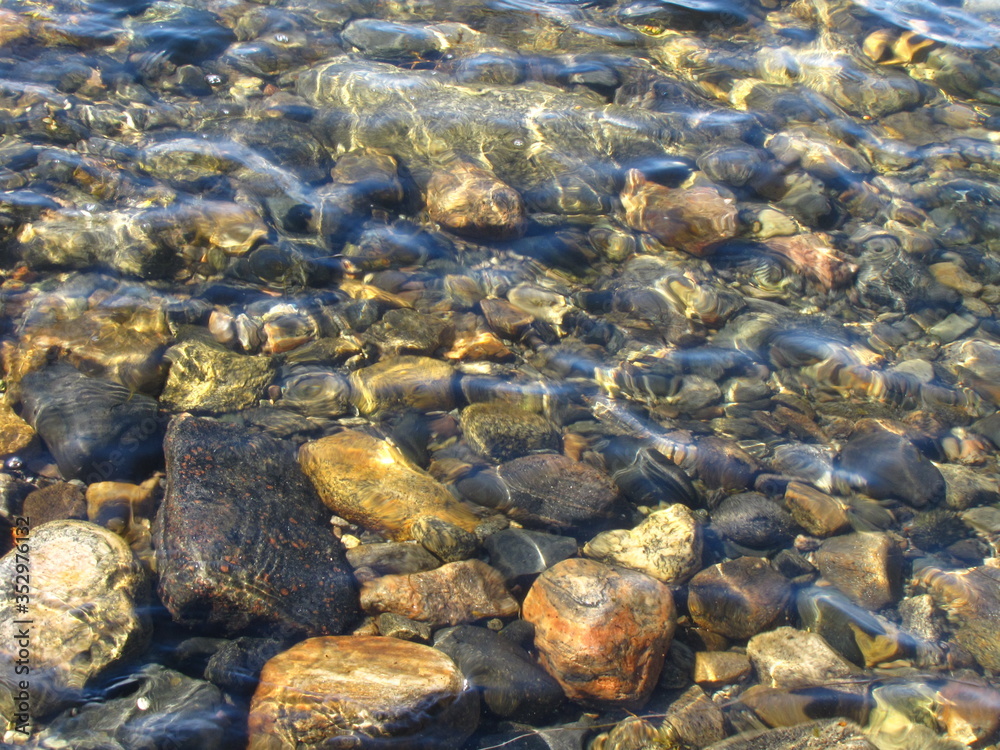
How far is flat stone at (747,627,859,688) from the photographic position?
10.2ft

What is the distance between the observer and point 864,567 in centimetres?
351

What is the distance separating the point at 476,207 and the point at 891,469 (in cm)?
307

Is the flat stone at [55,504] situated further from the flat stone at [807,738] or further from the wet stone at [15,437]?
the flat stone at [807,738]

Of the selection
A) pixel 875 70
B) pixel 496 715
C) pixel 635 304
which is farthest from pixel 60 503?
pixel 875 70

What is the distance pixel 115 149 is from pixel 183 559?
144 inches

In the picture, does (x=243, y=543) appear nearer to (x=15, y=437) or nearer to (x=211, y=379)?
(x=211, y=379)

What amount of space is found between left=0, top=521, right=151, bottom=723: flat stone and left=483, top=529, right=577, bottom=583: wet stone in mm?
1567

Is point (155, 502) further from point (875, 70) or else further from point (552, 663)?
point (875, 70)

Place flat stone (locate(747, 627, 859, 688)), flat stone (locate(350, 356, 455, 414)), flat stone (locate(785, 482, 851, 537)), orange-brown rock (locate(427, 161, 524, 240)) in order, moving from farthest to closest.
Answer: orange-brown rock (locate(427, 161, 524, 240)), flat stone (locate(350, 356, 455, 414)), flat stone (locate(785, 482, 851, 537)), flat stone (locate(747, 627, 859, 688))

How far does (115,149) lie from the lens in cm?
519

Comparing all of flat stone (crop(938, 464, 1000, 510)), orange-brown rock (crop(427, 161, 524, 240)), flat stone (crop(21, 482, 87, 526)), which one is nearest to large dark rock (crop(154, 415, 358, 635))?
flat stone (crop(21, 482, 87, 526))

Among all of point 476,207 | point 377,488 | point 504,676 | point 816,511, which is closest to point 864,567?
point 816,511

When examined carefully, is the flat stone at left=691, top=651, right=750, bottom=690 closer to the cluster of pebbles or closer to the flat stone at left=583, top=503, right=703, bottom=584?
the cluster of pebbles

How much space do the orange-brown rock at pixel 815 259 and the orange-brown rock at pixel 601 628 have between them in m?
2.80
